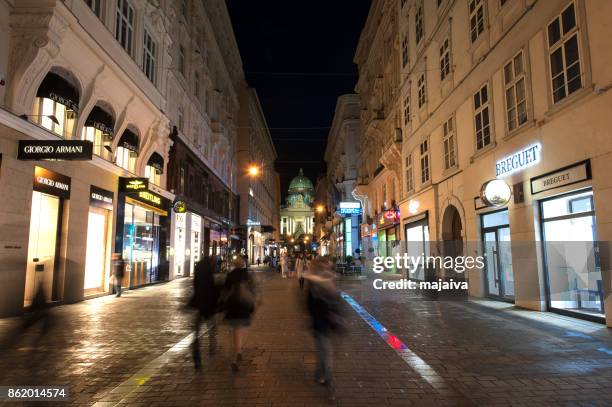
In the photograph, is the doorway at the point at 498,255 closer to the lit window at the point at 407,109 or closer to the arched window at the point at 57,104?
the lit window at the point at 407,109

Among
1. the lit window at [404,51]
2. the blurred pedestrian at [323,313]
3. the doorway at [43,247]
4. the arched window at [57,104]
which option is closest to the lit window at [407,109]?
the lit window at [404,51]

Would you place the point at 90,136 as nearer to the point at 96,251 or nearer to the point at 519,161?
the point at 96,251

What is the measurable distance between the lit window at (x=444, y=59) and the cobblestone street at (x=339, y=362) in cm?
1175

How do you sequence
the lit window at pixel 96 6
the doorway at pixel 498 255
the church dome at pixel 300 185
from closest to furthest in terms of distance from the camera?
the doorway at pixel 498 255, the lit window at pixel 96 6, the church dome at pixel 300 185

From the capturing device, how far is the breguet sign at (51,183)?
13.1 m

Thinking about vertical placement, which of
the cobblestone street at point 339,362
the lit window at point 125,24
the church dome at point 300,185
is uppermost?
the church dome at point 300,185

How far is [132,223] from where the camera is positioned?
21.2m

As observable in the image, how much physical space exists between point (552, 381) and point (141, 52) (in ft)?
68.8

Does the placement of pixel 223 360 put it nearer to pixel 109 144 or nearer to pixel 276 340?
pixel 276 340

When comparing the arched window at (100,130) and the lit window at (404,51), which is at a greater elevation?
the lit window at (404,51)

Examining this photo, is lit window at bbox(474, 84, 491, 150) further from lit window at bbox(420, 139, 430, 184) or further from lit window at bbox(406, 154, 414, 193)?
lit window at bbox(406, 154, 414, 193)

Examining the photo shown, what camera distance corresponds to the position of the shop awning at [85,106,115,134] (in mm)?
16523

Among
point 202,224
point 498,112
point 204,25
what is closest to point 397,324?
point 498,112

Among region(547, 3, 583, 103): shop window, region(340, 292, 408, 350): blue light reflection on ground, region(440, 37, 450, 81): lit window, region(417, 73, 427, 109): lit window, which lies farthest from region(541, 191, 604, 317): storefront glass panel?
region(417, 73, 427, 109): lit window
